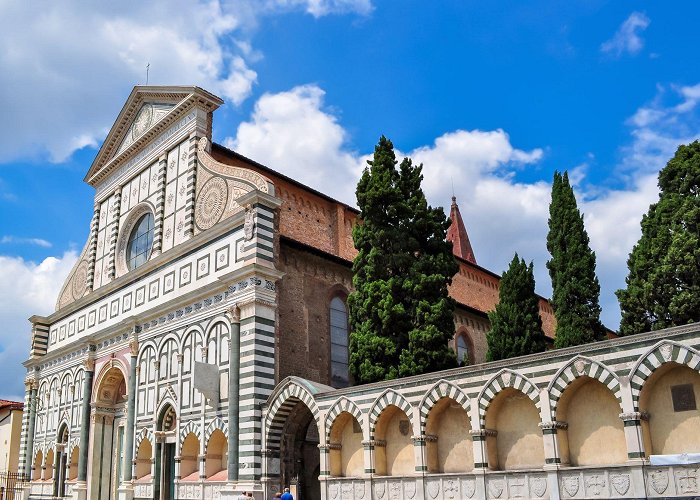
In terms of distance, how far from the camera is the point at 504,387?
49.7 feet

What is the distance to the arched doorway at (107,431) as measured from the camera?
27109 millimetres

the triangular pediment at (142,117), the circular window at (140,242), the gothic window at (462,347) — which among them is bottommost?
the gothic window at (462,347)

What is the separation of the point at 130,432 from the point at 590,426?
1641 cm

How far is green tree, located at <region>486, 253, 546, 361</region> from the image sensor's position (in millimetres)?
24172

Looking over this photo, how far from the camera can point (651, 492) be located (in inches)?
497

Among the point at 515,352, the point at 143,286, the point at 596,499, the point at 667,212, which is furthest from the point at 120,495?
the point at 667,212

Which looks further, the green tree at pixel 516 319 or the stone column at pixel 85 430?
the stone column at pixel 85 430

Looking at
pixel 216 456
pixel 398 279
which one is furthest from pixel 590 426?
pixel 216 456

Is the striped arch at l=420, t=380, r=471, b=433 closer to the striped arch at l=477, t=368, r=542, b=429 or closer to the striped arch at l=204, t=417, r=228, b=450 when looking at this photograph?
the striped arch at l=477, t=368, r=542, b=429

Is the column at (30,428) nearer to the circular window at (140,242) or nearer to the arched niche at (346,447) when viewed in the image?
the circular window at (140,242)

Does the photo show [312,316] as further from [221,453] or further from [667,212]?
[667,212]

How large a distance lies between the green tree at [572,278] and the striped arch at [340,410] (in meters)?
8.27

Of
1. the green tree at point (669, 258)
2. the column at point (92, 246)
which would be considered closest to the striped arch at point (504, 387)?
the green tree at point (669, 258)

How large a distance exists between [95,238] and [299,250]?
1298cm
